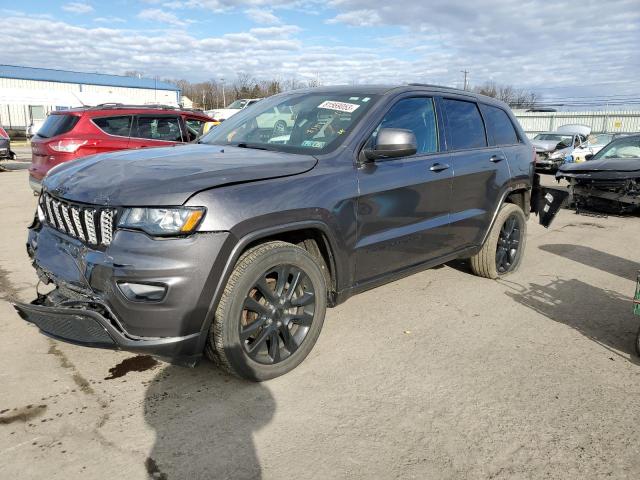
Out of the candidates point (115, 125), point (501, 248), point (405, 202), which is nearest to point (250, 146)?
point (405, 202)

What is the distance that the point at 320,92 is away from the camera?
439cm

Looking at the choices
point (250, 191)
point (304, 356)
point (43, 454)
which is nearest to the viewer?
→ point (43, 454)

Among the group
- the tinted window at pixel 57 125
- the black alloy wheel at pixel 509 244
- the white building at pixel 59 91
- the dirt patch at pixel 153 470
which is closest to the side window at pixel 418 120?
the black alloy wheel at pixel 509 244

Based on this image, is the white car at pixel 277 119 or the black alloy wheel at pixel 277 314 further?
the white car at pixel 277 119

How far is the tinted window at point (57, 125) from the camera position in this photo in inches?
336

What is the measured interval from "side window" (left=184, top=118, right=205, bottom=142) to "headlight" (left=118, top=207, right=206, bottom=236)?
721 cm

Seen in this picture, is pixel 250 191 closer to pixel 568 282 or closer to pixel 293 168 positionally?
pixel 293 168

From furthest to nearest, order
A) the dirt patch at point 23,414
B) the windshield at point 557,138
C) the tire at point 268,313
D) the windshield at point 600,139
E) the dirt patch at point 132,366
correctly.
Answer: the windshield at point 557,138, the windshield at point 600,139, the dirt patch at point 132,366, the tire at point 268,313, the dirt patch at point 23,414

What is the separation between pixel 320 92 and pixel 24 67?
67263 mm

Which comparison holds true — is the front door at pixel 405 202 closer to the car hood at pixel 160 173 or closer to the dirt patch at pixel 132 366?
the car hood at pixel 160 173

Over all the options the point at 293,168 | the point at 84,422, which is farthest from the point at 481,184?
A: the point at 84,422

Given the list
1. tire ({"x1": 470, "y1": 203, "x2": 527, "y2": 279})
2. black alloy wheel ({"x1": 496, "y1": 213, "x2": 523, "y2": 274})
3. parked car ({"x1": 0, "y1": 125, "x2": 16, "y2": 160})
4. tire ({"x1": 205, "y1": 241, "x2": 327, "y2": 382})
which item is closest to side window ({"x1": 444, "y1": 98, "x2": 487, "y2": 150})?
tire ({"x1": 470, "y1": 203, "x2": 527, "y2": 279})

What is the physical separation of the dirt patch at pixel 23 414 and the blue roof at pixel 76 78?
59.7 metres

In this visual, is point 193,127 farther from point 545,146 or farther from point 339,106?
point 545,146
